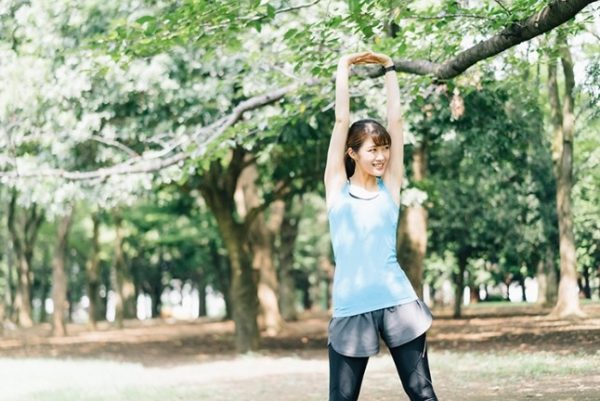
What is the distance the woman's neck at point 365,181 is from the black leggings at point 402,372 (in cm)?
71

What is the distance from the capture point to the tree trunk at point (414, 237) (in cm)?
1755

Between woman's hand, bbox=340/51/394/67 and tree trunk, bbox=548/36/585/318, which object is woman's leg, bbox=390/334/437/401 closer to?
woman's hand, bbox=340/51/394/67

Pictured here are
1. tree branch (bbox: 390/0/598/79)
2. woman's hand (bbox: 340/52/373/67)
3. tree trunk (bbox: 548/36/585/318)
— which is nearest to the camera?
woman's hand (bbox: 340/52/373/67)

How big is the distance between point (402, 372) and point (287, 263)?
26.2 meters

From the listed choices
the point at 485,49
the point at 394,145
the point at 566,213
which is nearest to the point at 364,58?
the point at 394,145

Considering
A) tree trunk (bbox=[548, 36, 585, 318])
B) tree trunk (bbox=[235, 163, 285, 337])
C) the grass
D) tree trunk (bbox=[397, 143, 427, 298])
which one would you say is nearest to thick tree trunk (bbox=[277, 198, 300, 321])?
tree trunk (bbox=[235, 163, 285, 337])

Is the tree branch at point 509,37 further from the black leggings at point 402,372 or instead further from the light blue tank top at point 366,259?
the black leggings at point 402,372

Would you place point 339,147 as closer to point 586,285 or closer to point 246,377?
point 246,377

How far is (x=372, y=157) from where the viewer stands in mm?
3457

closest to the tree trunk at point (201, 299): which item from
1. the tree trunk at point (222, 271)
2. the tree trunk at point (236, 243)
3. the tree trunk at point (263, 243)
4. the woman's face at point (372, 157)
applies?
the tree trunk at point (222, 271)

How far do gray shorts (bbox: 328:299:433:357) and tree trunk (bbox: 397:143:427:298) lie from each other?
14.4m

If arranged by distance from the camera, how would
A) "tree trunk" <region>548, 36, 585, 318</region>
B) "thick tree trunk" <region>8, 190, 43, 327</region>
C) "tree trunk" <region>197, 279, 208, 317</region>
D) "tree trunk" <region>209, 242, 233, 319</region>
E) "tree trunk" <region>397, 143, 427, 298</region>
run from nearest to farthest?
"tree trunk" <region>397, 143, 427, 298</region>, "tree trunk" <region>548, 36, 585, 318</region>, "thick tree trunk" <region>8, 190, 43, 327</region>, "tree trunk" <region>209, 242, 233, 319</region>, "tree trunk" <region>197, 279, 208, 317</region>

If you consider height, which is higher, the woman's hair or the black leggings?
the woman's hair

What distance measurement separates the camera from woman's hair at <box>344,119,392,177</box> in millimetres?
3488
